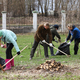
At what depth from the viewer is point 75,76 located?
184 inches

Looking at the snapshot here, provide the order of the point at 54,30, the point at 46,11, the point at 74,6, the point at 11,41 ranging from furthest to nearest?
1. the point at 46,11
2. the point at 74,6
3. the point at 54,30
4. the point at 11,41

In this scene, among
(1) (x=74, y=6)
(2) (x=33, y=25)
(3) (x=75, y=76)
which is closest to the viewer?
(3) (x=75, y=76)

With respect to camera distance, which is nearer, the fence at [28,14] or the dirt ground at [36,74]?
the dirt ground at [36,74]

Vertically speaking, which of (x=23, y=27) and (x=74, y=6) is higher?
(x=74, y=6)

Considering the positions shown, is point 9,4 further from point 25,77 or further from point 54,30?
point 25,77

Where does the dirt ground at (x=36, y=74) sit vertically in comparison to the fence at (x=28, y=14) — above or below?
below

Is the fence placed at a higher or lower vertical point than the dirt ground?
higher

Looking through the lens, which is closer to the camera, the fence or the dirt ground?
the dirt ground

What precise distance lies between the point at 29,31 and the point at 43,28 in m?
16.1

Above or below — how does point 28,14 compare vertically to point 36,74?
above

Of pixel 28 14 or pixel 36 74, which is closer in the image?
pixel 36 74

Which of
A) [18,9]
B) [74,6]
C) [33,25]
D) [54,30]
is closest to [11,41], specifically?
[54,30]

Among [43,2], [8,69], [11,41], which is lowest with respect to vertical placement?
[8,69]

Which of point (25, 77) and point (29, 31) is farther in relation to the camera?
point (29, 31)
